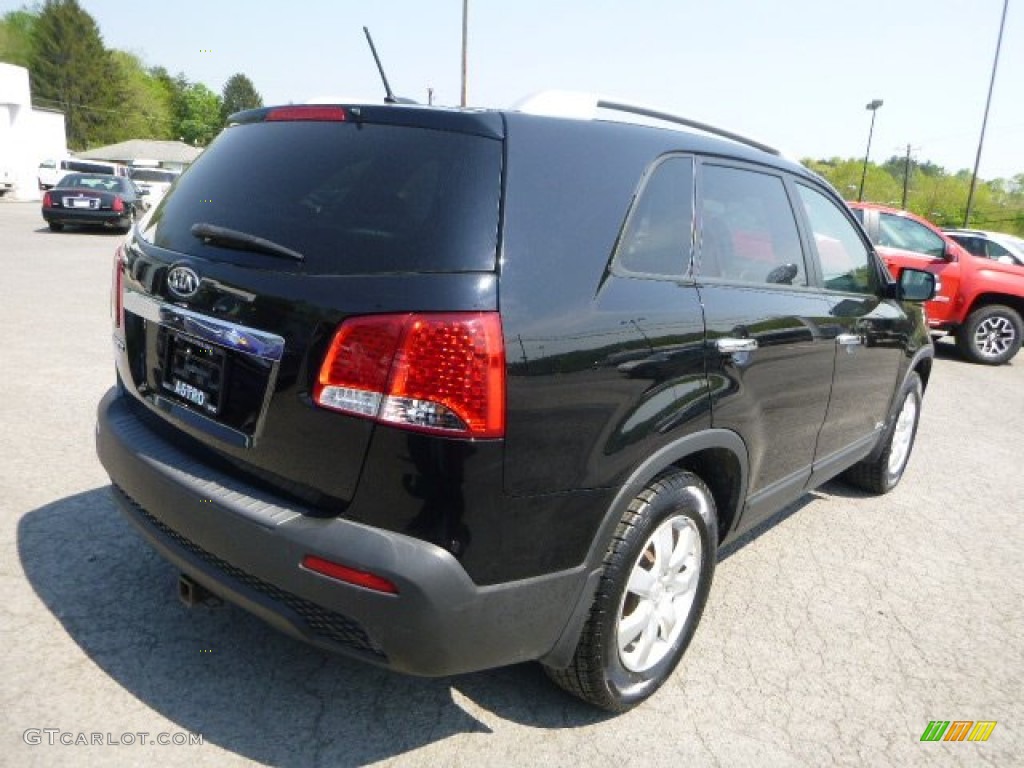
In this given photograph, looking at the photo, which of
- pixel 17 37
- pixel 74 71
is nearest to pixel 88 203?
pixel 74 71

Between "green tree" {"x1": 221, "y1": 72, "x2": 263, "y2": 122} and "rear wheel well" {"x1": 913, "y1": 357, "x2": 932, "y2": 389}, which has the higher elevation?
"green tree" {"x1": 221, "y1": 72, "x2": 263, "y2": 122}

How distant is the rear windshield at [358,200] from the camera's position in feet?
6.29

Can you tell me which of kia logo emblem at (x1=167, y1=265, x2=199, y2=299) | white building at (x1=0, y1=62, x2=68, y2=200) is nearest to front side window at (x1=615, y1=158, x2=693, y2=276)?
kia logo emblem at (x1=167, y1=265, x2=199, y2=299)

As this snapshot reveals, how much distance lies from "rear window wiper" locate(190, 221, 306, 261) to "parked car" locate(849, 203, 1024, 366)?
928cm

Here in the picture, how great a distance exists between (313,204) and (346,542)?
0.91 metres

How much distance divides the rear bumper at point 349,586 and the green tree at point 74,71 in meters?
93.7

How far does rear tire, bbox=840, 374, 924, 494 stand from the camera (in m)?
4.54

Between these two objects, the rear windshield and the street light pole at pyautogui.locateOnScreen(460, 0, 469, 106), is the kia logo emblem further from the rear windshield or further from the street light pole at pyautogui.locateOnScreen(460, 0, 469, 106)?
the street light pole at pyautogui.locateOnScreen(460, 0, 469, 106)

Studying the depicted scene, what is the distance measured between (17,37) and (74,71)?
67.4 feet

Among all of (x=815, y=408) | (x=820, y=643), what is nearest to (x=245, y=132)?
(x=815, y=408)

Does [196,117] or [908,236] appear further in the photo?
[196,117]

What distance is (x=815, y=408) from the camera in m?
3.30

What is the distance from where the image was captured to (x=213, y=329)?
210 centimetres

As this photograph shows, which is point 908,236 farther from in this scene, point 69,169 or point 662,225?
point 69,169
